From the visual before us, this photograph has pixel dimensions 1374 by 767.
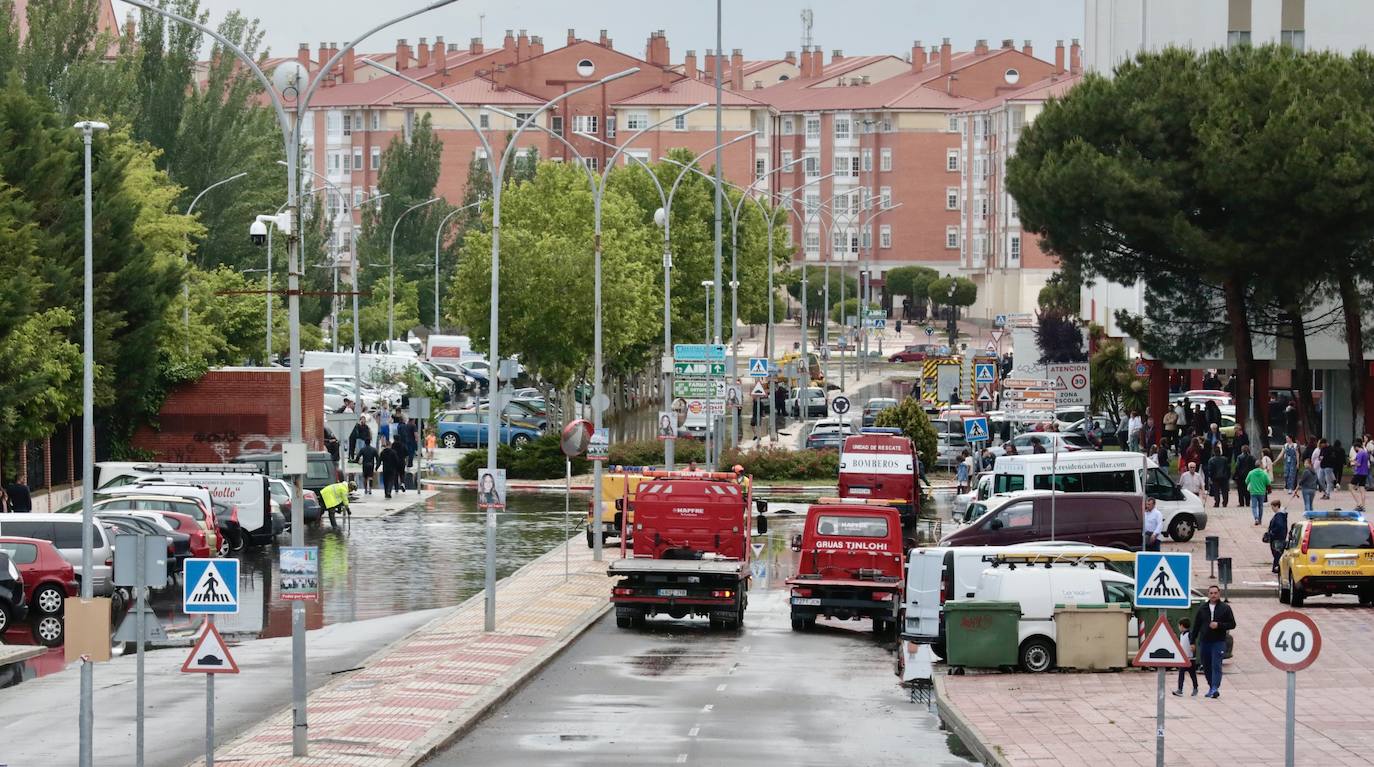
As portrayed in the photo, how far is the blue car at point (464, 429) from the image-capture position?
68.1 metres

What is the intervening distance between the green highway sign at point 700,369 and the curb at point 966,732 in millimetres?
20713

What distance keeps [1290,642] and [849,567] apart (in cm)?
1481

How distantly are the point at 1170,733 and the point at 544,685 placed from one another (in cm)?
760

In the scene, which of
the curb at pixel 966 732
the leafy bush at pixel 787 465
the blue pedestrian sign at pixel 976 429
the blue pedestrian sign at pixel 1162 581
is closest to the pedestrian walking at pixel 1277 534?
the curb at pixel 966 732

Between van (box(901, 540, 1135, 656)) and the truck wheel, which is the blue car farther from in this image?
the truck wheel

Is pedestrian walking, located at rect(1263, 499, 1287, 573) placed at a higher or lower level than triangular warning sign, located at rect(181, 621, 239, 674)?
lower

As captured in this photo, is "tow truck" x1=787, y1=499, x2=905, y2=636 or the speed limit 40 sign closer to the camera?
the speed limit 40 sign

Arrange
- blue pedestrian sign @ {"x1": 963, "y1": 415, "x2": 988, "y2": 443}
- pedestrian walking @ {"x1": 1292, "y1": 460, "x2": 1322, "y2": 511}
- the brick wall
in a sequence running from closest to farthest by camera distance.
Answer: pedestrian walking @ {"x1": 1292, "y1": 460, "x2": 1322, "y2": 511} → blue pedestrian sign @ {"x1": 963, "y1": 415, "x2": 988, "y2": 443} → the brick wall

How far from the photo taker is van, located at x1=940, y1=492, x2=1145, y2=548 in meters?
37.1

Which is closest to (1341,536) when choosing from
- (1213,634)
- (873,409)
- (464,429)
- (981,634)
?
(981,634)

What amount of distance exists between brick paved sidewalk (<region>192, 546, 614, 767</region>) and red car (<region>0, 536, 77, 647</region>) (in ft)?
17.0

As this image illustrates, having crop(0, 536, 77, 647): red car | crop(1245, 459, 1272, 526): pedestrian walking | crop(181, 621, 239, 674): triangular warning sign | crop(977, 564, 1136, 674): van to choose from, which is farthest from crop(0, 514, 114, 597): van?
crop(1245, 459, 1272, 526): pedestrian walking

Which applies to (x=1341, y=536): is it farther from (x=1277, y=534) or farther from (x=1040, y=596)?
(x=1040, y=596)

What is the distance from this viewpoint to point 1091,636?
26.3 m
